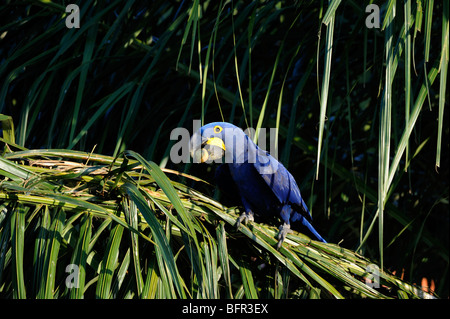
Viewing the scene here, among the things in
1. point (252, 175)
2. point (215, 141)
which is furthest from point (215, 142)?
point (252, 175)

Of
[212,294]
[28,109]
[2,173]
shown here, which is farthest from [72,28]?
[212,294]

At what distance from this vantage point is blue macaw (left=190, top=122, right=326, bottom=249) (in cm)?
178

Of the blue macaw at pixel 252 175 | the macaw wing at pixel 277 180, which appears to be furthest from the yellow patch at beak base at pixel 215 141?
the macaw wing at pixel 277 180

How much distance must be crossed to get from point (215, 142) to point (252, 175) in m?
0.20

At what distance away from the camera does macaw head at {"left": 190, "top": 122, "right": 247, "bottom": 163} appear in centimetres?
173

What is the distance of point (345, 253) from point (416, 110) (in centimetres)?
47

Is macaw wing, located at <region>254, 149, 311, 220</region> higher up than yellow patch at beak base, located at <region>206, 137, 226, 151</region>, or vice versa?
yellow patch at beak base, located at <region>206, 137, 226, 151</region>

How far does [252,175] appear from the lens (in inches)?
72.7

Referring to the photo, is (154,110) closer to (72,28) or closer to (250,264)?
(72,28)

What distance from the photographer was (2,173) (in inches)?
48.8

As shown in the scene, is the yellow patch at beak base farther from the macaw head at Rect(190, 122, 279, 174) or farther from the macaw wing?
→ the macaw wing

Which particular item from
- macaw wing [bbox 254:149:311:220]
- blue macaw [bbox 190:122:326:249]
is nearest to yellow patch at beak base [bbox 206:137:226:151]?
blue macaw [bbox 190:122:326:249]

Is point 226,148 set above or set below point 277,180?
above

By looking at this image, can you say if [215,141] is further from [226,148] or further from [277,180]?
[277,180]
